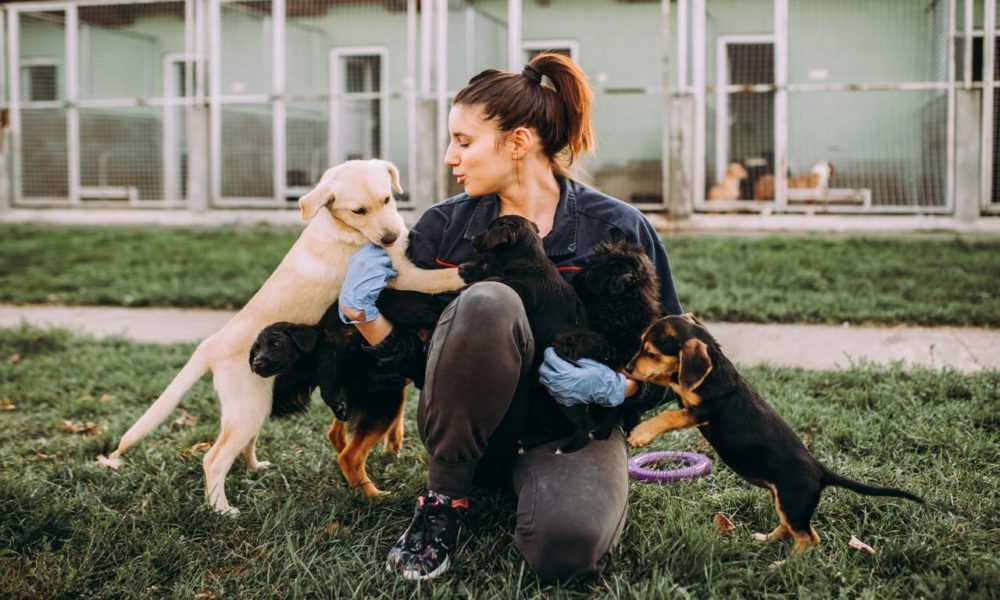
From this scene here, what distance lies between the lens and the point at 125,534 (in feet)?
10.4

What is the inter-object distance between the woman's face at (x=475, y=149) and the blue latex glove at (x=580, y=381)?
2.66 feet

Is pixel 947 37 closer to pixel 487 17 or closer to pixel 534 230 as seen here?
pixel 487 17

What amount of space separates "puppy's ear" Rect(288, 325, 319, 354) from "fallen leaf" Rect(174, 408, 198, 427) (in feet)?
5.90

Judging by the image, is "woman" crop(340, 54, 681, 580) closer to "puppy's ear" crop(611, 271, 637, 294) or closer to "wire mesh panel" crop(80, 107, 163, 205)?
"puppy's ear" crop(611, 271, 637, 294)

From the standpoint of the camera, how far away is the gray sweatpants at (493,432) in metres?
2.74

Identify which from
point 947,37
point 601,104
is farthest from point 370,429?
point 947,37

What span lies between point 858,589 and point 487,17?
37.6 feet

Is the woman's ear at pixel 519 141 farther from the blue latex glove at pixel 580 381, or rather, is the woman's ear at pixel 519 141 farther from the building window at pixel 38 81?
the building window at pixel 38 81

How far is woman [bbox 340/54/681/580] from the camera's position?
2766 millimetres

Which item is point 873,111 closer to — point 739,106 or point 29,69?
point 739,106

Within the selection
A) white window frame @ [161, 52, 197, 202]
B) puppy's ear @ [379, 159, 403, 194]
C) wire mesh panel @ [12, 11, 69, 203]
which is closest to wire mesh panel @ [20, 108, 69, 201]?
wire mesh panel @ [12, 11, 69, 203]


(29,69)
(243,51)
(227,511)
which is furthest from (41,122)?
(227,511)

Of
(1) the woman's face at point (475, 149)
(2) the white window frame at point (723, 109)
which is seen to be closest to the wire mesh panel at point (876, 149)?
(2) the white window frame at point (723, 109)

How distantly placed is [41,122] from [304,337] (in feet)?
43.0
